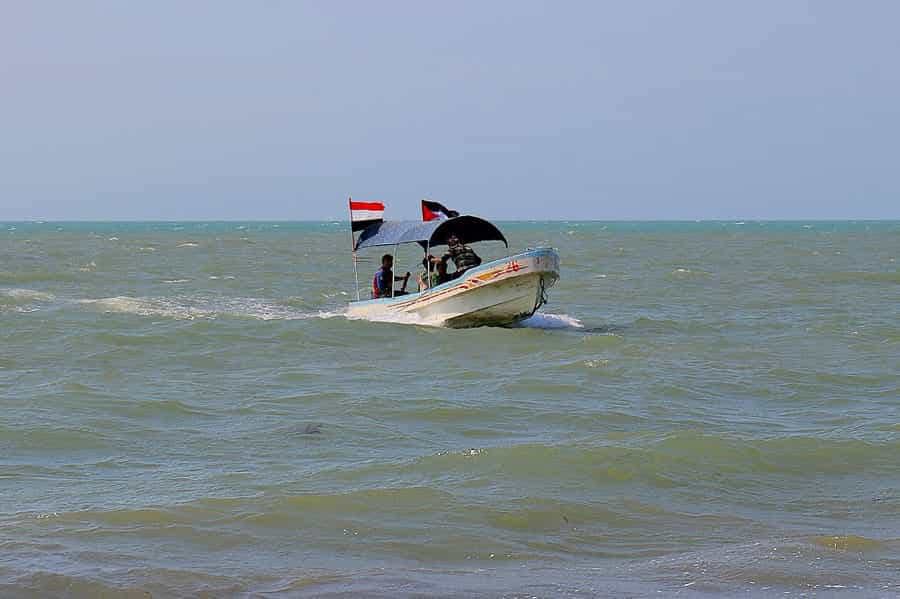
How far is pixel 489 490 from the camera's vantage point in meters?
8.66

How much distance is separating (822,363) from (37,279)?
2315cm

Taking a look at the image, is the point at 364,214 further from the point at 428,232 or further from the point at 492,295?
the point at 492,295

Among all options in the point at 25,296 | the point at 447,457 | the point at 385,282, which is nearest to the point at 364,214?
the point at 385,282

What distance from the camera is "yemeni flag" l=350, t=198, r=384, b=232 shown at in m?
20.7

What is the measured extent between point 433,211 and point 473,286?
5.66 feet

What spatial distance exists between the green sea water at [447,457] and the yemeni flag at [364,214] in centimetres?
176

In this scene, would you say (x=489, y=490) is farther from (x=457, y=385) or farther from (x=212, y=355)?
(x=212, y=355)

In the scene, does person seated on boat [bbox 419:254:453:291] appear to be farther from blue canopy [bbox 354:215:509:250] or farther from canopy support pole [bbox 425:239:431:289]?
blue canopy [bbox 354:215:509:250]

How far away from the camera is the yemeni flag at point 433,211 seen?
1983cm

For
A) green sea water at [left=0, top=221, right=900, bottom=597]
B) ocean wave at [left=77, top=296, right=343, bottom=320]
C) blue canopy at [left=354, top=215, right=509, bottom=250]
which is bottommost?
green sea water at [left=0, top=221, right=900, bottom=597]

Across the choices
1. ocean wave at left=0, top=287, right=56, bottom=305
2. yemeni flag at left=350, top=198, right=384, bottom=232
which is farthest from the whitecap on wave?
yemeni flag at left=350, top=198, right=384, bottom=232

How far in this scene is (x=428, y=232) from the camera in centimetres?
1934

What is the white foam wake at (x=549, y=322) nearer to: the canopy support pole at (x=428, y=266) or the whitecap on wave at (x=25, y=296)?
the canopy support pole at (x=428, y=266)

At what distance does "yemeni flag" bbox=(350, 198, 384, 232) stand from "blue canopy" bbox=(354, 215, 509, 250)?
0.30ft
